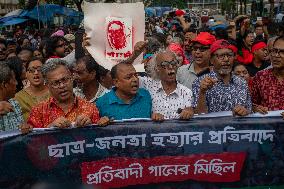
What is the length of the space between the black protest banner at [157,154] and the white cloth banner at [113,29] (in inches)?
43.4

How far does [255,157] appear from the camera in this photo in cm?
365

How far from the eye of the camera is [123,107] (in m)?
3.93

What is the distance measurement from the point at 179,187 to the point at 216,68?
1.16 meters

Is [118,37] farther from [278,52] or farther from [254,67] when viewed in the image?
[254,67]

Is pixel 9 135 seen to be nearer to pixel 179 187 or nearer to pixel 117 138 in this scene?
pixel 117 138

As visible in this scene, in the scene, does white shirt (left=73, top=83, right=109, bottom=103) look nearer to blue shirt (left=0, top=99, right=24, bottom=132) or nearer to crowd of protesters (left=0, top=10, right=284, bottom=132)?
crowd of protesters (left=0, top=10, right=284, bottom=132)

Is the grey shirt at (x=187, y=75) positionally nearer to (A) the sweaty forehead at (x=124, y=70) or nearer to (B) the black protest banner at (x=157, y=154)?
(A) the sweaty forehead at (x=124, y=70)

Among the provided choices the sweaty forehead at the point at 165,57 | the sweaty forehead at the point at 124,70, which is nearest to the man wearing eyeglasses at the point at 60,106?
the sweaty forehead at the point at 124,70

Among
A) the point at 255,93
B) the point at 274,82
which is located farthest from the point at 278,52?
the point at 255,93

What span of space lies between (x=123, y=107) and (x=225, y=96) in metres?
0.85

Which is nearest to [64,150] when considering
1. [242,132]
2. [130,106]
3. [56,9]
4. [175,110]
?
[130,106]

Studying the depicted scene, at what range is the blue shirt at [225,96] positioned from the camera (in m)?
4.02

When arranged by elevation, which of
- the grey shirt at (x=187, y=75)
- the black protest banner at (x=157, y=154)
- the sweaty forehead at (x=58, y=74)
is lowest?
the black protest banner at (x=157, y=154)

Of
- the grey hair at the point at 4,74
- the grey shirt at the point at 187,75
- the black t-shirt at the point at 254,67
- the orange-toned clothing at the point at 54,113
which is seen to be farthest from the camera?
the black t-shirt at the point at 254,67
